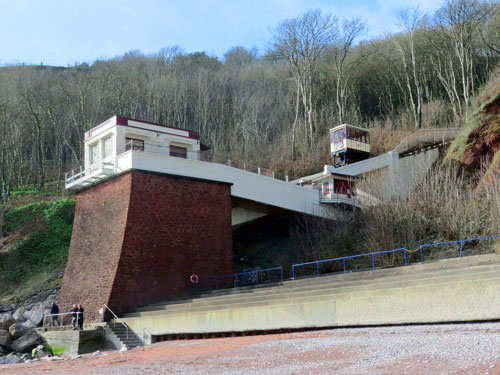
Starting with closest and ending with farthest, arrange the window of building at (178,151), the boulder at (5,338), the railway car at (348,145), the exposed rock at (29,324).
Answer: the boulder at (5,338), the exposed rock at (29,324), the window of building at (178,151), the railway car at (348,145)

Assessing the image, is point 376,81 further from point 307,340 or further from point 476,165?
point 307,340

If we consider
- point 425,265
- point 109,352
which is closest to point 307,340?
point 425,265

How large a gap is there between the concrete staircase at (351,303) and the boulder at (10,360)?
3.73 metres

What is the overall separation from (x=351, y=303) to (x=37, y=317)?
55.8ft

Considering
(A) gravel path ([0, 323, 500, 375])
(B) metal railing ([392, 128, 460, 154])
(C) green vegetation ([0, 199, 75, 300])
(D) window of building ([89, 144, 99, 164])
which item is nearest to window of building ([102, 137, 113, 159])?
(D) window of building ([89, 144, 99, 164])

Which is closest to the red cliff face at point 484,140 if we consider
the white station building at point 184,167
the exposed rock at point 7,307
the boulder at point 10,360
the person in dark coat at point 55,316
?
the white station building at point 184,167

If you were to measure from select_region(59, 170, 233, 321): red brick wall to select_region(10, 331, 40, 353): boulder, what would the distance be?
215cm

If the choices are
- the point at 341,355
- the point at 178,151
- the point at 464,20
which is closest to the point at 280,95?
the point at 464,20

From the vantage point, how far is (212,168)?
2411cm

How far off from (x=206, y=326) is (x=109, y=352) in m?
A: 4.06

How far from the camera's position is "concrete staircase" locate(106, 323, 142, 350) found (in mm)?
17984

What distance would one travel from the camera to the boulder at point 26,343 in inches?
748

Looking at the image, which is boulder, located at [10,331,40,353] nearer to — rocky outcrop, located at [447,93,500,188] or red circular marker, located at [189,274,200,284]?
red circular marker, located at [189,274,200,284]

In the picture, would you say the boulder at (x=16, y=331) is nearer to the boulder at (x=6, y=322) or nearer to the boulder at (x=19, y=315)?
the boulder at (x=6, y=322)
